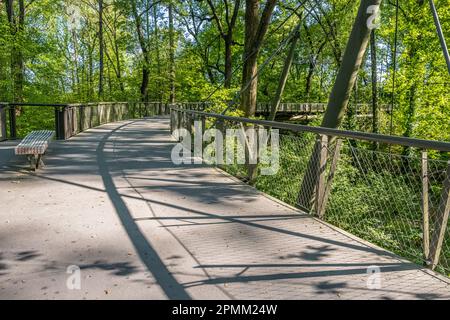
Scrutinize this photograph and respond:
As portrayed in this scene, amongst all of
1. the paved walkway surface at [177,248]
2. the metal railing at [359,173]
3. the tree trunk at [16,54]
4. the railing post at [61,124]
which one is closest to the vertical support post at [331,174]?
the metal railing at [359,173]

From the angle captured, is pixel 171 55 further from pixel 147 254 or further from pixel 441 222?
pixel 441 222

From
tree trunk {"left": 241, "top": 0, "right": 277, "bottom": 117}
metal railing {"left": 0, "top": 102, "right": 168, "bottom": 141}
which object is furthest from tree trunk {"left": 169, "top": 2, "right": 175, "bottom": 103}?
tree trunk {"left": 241, "top": 0, "right": 277, "bottom": 117}

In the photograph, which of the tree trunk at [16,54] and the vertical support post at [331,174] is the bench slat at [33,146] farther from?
the tree trunk at [16,54]

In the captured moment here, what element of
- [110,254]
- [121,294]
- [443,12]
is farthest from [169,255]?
[443,12]

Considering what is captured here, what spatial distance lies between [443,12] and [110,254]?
57.7ft

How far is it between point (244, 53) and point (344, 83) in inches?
262

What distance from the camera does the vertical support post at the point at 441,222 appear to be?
143 inches

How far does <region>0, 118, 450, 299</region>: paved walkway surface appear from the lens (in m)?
3.41

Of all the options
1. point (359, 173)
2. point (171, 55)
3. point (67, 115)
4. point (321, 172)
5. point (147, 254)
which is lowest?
point (147, 254)

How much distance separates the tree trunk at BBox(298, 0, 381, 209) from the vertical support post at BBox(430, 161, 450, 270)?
2074 mm

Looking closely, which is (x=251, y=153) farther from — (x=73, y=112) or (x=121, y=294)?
(x=73, y=112)

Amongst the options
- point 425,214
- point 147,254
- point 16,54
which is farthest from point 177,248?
point 16,54

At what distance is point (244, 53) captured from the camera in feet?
42.4

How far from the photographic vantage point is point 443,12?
55.4 ft
